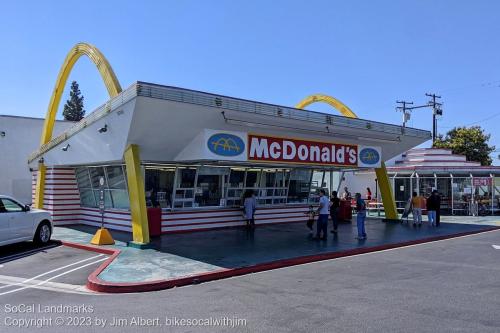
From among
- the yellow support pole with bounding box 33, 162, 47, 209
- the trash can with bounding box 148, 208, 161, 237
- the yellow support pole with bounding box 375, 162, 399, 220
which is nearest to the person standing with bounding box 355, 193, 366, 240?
the trash can with bounding box 148, 208, 161, 237

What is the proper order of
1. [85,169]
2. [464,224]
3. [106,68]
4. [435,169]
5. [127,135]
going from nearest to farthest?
[127,135] → [106,68] → [85,169] → [464,224] → [435,169]

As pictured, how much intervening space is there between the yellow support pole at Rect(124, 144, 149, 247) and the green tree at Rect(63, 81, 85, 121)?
65.6m

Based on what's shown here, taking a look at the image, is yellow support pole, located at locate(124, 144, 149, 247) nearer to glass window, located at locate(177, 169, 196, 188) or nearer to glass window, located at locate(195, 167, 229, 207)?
glass window, located at locate(177, 169, 196, 188)

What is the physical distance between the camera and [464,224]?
73.9ft

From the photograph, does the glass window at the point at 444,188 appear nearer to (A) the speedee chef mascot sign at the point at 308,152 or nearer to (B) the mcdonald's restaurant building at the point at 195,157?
(B) the mcdonald's restaurant building at the point at 195,157

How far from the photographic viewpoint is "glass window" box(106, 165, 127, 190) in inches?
690

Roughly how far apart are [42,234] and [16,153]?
16.5 metres

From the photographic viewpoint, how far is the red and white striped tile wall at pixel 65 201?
65.2 ft

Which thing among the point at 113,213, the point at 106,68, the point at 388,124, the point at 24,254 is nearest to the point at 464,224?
the point at 388,124

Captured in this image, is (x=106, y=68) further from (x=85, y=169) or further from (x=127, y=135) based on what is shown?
(x=85, y=169)

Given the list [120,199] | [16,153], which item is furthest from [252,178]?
[16,153]

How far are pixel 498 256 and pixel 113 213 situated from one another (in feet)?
43.0

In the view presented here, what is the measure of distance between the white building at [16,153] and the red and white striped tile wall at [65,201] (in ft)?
32.3

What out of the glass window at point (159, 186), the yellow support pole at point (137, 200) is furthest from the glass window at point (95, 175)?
the yellow support pole at point (137, 200)
